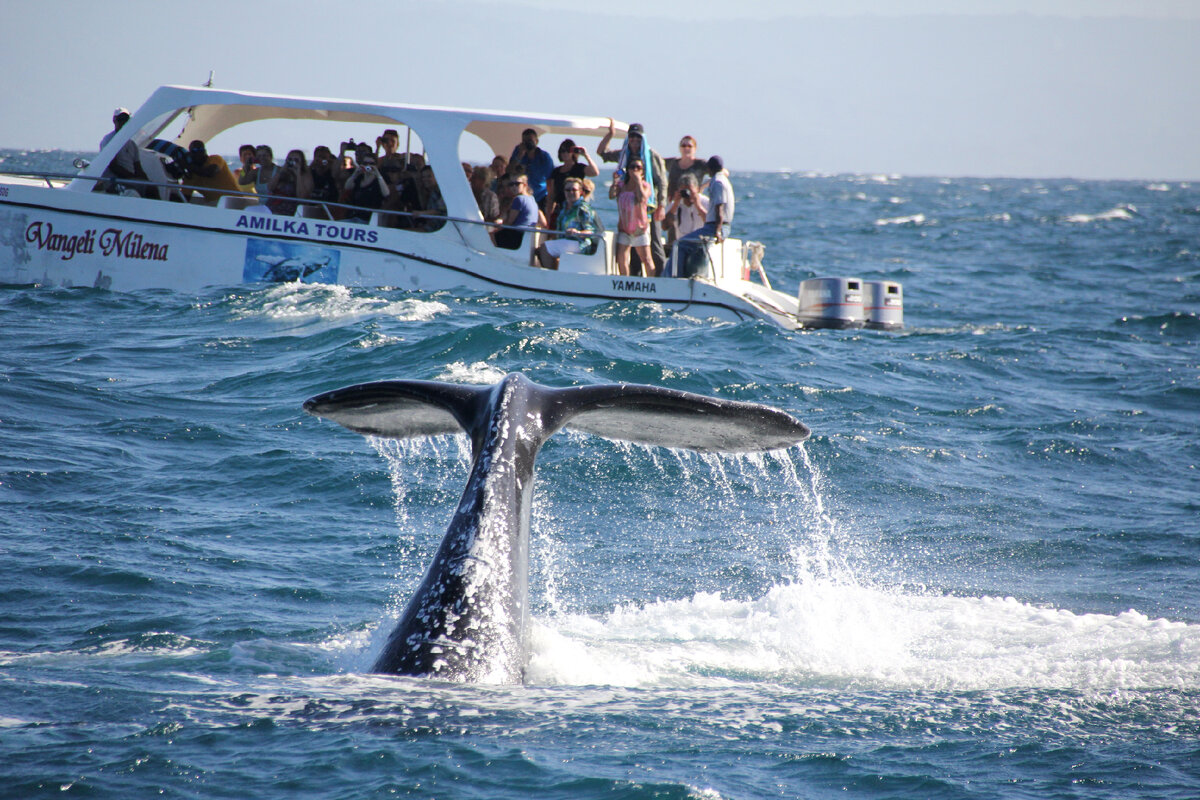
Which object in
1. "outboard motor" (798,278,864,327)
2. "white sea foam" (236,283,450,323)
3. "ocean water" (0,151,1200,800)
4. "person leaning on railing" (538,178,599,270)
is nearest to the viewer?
"ocean water" (0,151,1200,800)

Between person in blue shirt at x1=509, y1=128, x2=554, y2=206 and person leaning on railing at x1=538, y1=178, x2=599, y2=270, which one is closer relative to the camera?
person leaning on railing at x1=538, y1=178, x2=599, y2=270

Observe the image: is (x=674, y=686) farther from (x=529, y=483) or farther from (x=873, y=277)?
(x=873, y=277)

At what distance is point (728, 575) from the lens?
800 centimetres

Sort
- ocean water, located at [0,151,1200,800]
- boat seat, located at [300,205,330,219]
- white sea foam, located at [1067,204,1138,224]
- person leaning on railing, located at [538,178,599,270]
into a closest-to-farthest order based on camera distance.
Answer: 1. ocean water, located at [0,151,1200,800]
2. person leaning on railing, located at [538,178,599,270]
3. boat seat, located at [300,205,330,219]
4. white sea foam, located at [1067,204,1138,224]

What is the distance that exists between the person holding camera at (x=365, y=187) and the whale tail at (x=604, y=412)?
11.4 meters

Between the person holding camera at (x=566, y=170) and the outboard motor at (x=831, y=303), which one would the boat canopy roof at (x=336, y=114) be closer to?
the person holding camera at (x=566, y=170)

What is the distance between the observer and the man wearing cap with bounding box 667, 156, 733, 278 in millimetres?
17078

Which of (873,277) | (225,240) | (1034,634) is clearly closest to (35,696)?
(1034,634)

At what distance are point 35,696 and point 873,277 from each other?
27.9m

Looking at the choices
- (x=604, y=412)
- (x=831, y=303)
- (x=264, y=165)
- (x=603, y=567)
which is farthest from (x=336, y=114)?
(x=604, y=412)

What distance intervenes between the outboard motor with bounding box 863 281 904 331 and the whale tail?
516 inches

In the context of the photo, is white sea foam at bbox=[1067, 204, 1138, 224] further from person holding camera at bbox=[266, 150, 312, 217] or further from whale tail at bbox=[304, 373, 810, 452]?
whale tail at bbox=[304, 373, 810, 452]

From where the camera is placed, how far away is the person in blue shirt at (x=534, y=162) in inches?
684

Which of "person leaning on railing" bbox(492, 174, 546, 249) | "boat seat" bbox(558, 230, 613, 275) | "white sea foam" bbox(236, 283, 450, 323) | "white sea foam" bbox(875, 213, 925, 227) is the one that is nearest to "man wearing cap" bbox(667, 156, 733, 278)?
"boat seat" bbox(558, 230, 613, 275)
